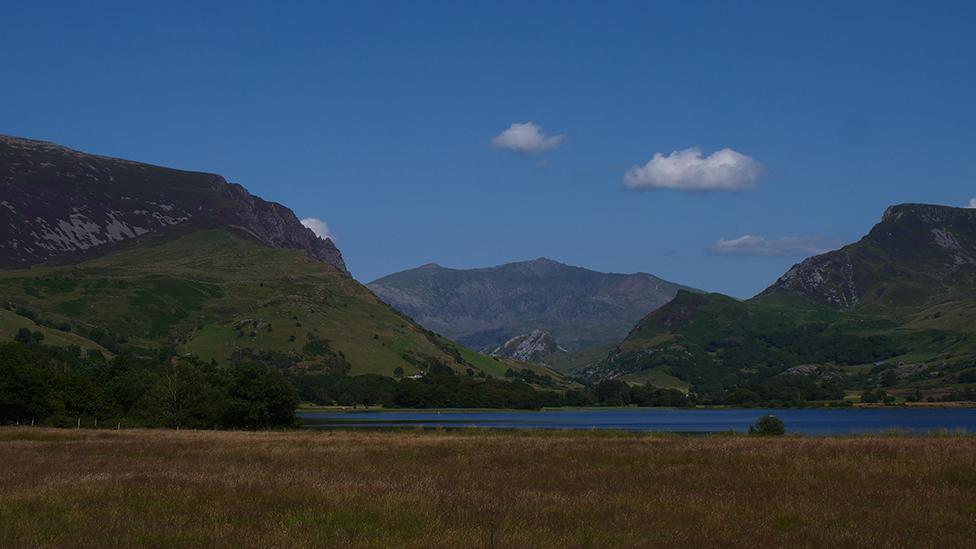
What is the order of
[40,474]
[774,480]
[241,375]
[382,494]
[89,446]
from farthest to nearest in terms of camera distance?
[241,375], [89,446], [40,474], [774,480], [382,494]

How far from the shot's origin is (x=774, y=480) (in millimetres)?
32000

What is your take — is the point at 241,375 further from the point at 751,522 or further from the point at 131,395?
the point at 751,522

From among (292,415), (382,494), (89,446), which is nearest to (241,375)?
(292,415)

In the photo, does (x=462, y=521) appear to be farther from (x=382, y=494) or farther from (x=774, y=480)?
(x=774, y=480)

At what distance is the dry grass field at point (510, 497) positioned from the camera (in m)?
21.2

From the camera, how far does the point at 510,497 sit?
28062 mm

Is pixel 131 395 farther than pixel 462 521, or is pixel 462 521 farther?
pixel 131 395

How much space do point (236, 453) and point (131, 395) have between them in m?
92.5

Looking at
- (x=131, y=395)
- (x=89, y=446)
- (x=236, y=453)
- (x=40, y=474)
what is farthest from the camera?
(x=131, y=395)

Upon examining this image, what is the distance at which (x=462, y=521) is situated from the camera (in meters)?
23.2

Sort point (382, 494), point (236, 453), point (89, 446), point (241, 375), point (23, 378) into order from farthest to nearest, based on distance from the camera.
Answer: point (241, 375) → point (23, 378) → point (89, 446) → point (236, 453) → point (382, 494)

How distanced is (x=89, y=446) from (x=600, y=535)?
41601 mm

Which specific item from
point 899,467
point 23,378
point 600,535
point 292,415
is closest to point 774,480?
point 899,467

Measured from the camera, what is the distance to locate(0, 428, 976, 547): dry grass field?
21.2 meters
